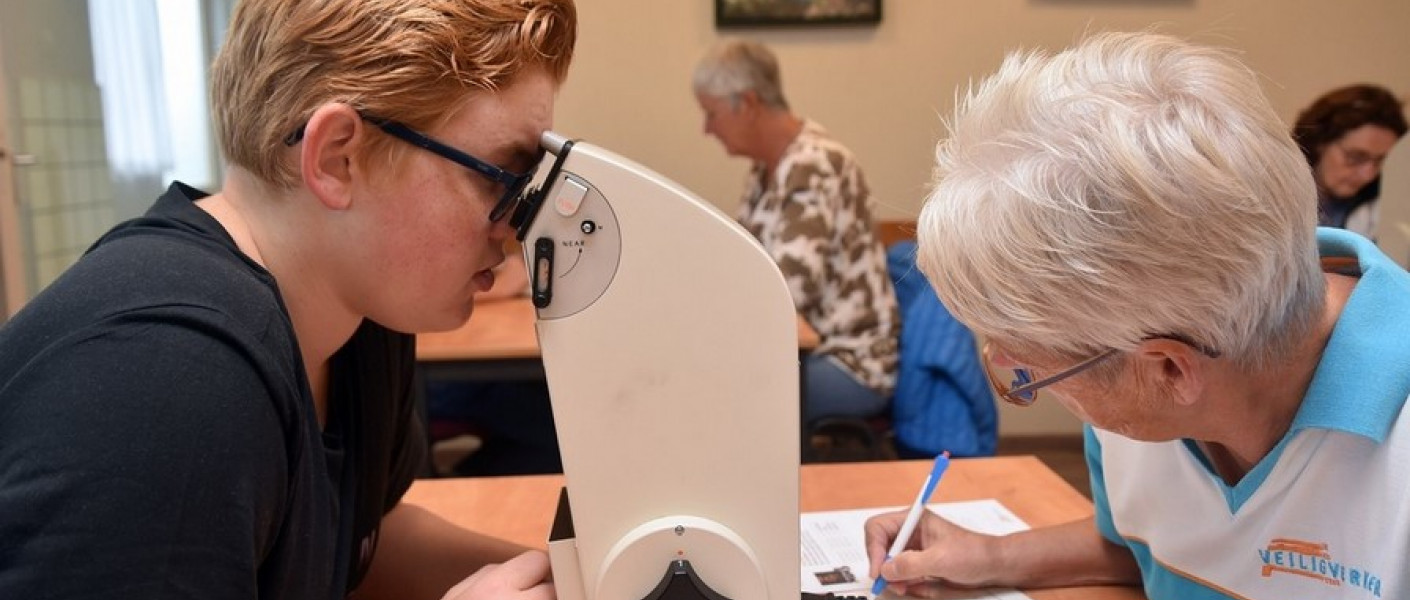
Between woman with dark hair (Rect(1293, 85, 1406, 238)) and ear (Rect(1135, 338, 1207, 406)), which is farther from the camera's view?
woman with dark hair (Rect(1293, 85, 1406, 238))

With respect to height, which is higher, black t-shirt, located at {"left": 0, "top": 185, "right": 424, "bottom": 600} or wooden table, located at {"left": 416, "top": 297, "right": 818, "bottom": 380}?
black t-shirt, located at {"left": 0, "top": 185, "right": 424, "bottom": 600}

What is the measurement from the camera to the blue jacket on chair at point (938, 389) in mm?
2648

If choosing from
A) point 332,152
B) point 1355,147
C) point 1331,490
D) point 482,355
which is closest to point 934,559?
point 1331,490

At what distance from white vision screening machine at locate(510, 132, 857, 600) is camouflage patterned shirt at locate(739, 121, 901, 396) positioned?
2069 mm

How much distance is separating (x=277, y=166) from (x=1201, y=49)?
2.53 feet

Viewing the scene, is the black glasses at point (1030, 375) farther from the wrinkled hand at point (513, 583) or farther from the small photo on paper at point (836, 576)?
the wrinkled hand at point (513, 583)

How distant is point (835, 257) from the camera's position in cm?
297

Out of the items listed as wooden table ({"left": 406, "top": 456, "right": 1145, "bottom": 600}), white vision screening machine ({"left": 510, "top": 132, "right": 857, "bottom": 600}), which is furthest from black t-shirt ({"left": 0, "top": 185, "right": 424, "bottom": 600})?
wooden table ({"left": 406, "top": 456, "right": 1145, "bottom": 600})

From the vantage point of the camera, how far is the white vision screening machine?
0.78m

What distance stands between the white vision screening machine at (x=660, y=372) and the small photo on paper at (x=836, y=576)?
13.5 inches

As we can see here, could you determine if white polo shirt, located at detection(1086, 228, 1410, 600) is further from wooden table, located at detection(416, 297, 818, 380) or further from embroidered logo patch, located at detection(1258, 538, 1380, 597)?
wooden table, located at detection(416, 297, 818, 380)

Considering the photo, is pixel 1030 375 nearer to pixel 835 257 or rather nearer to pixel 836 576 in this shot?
pixel 836 576

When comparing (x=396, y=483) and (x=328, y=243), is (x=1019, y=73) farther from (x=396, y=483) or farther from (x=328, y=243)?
(x=396, y=483)

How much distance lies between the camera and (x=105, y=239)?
84cm
